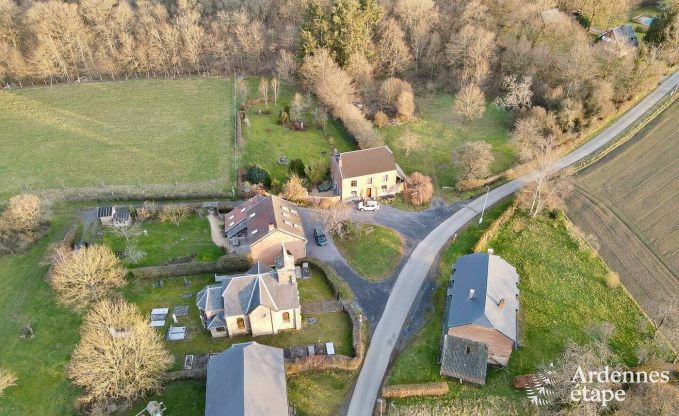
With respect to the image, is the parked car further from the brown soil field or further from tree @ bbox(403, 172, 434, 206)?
the brown soil field

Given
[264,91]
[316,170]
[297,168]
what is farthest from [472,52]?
[297,168]

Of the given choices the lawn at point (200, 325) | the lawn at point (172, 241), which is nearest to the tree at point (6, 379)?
the lawn at point (200, 325)

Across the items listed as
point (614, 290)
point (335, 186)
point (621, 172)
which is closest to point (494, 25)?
point (621, 172)

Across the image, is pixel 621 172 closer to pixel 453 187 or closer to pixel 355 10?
pixel 453 187

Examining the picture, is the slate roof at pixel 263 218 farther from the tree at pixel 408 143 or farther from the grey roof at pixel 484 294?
the tree at pixel 408 143

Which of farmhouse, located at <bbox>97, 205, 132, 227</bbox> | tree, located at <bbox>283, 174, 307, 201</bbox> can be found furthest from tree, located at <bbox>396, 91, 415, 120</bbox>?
farmhouse, located at <bbox>97, 205, 132, 227</bbox>
